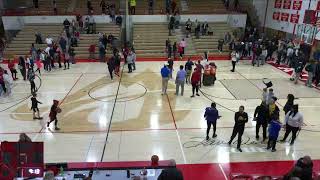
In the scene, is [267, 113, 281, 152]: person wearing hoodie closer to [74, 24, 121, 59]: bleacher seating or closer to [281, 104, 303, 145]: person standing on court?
[281, 104, 303, 145]: person standing on court

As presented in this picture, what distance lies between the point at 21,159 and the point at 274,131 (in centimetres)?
690

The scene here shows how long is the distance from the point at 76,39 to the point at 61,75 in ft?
21.4

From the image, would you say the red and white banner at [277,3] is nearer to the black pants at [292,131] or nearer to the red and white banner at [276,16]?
the red and white banner at [276,16]

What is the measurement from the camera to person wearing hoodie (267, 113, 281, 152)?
9.49m

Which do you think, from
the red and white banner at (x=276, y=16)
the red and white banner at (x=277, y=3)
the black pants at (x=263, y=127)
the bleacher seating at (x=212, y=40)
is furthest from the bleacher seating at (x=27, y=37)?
the black pants at (x=263, y=127)

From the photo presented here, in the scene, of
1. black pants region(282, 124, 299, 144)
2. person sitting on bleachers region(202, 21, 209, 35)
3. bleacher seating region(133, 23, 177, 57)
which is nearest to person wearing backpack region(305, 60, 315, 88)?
black pants region(282, 124, 299, 144)

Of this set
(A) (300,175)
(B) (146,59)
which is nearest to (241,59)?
(B) (146,59)

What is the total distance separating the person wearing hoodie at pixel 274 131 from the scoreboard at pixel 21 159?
6.48 metres

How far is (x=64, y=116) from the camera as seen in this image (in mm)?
12703

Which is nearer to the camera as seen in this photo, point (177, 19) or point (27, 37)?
point (27, 37)

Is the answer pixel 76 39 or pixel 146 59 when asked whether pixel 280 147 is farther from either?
pixel 76 39

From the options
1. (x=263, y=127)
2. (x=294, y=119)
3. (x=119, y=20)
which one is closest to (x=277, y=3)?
(x=119, y=20)

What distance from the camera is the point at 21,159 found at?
20.9ft

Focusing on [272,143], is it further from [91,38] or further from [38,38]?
[38,38]
